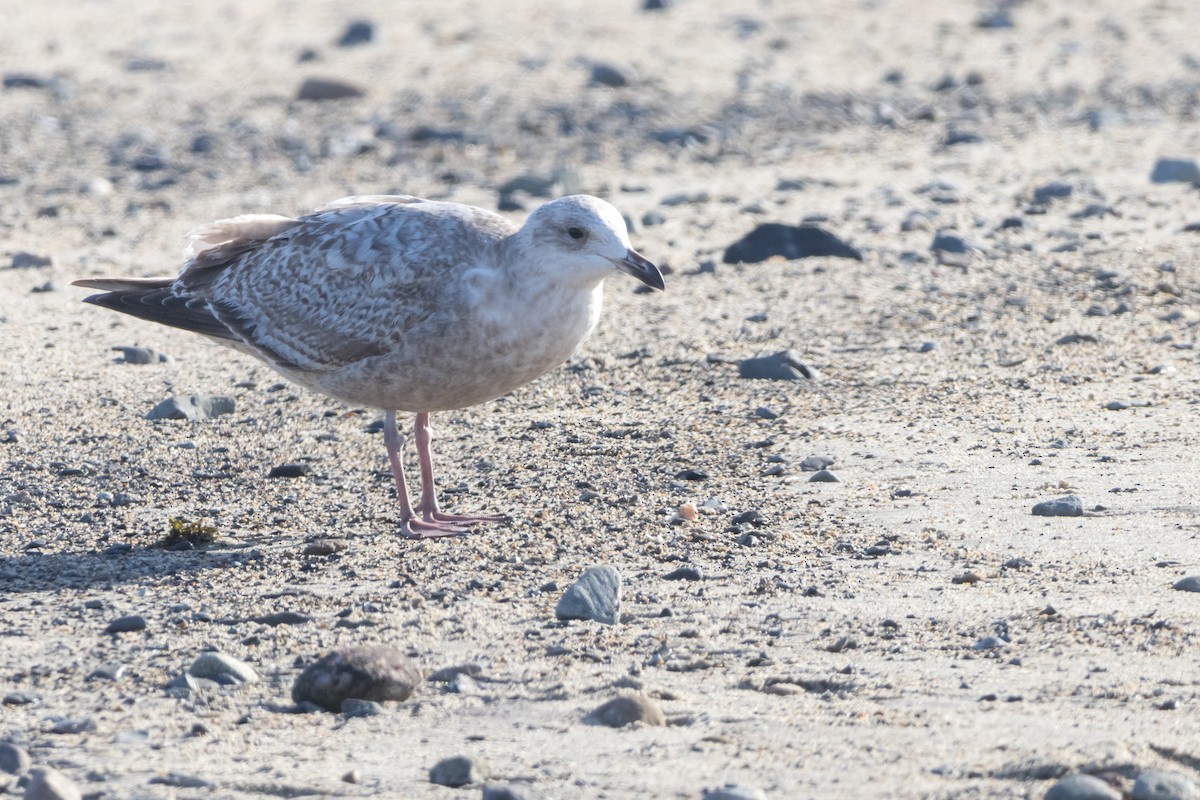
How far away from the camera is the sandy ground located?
175 inches

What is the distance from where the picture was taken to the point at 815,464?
6836 mm

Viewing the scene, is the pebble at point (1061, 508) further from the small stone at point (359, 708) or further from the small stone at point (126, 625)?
the small stone at point (126, 625)

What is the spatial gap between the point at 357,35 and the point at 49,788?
14.9m

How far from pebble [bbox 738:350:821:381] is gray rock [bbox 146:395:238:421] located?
2.39m

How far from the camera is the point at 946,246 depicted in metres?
10.4

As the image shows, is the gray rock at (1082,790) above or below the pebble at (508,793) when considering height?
above

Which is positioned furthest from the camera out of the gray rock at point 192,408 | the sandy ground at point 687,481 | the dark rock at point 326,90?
the dark rock at point 326,90

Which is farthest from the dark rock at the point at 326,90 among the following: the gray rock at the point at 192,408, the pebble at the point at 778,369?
the pebble at the point at 778,369

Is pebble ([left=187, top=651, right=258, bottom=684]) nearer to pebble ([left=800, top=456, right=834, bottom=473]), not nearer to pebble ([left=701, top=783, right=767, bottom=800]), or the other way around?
pebble ([left=701, top=783, right=767, bottom=800])

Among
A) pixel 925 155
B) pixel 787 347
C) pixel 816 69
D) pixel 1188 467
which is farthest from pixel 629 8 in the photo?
pixel 1188 467

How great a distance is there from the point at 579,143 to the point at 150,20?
7.63 meters

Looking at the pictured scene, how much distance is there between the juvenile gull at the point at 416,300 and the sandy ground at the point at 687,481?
50 centimetres

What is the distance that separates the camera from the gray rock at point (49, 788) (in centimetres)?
398

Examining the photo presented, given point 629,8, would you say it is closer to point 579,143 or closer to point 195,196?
point 579,143
